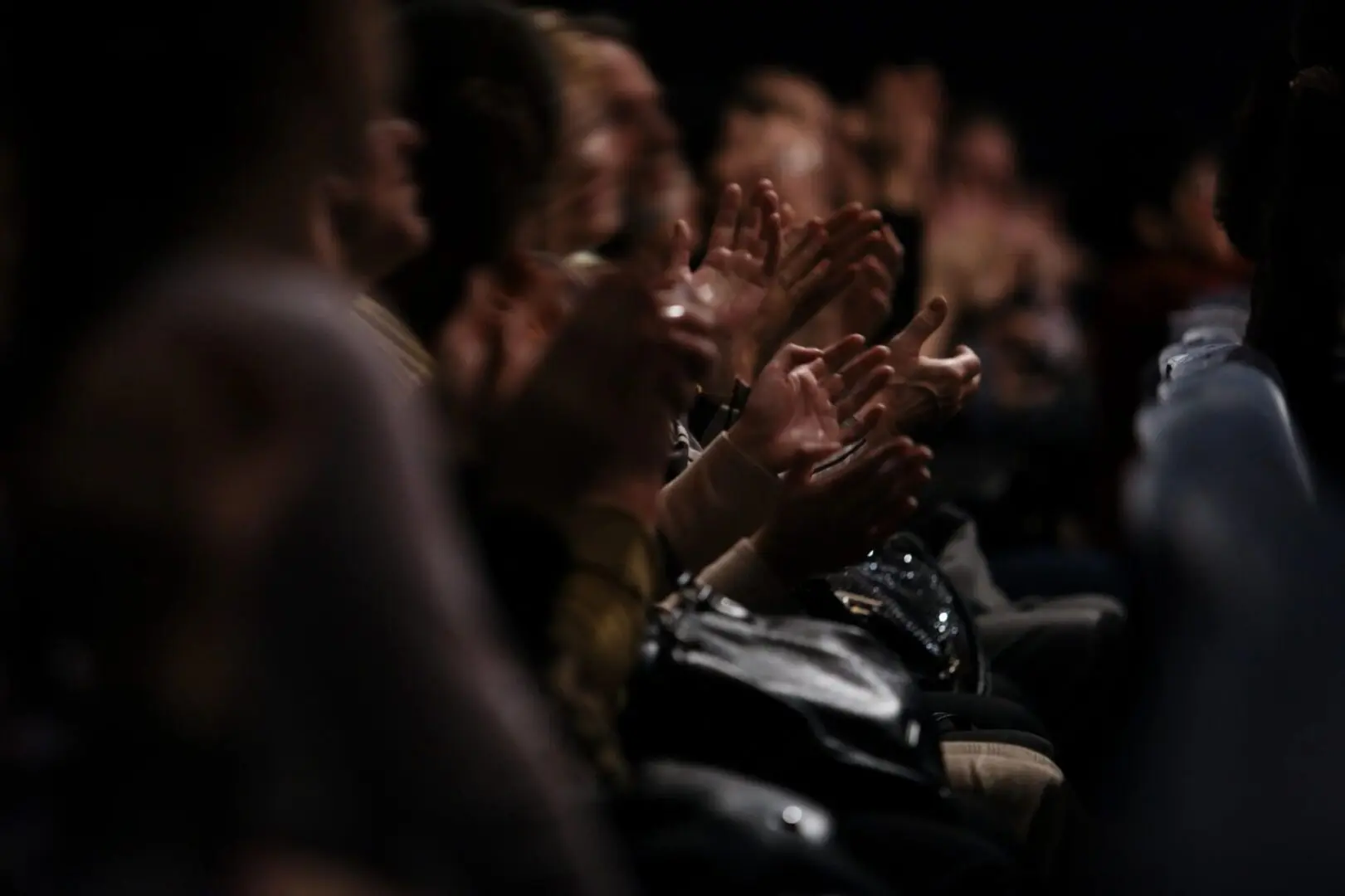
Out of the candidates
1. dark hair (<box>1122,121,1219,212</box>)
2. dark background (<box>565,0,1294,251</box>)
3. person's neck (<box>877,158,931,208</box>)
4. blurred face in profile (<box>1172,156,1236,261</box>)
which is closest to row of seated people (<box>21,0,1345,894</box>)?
person's neck (<box>877,158,931,208</box>)

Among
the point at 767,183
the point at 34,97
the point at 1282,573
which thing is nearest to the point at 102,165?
the point at 34,97

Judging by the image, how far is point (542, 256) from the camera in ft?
5.69

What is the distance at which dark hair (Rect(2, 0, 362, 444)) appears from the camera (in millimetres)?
1089

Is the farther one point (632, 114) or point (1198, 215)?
point (1198, 215)

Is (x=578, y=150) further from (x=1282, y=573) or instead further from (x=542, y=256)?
(x=1282, y=573)

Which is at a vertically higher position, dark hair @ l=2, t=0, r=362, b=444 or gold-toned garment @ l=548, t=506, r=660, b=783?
dark hair @ l=2, t=0, r=362, b=444

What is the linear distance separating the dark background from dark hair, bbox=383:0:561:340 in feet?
13.8

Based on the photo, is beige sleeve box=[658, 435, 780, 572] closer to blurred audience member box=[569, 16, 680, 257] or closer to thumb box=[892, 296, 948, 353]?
thumb box=[892, 296, 948, 353]

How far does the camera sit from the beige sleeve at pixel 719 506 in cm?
194

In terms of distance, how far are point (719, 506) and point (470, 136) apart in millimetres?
442

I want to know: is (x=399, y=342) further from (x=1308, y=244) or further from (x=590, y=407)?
(x=1308, y=244)

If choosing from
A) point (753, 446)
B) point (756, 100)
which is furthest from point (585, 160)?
point (756, 100)

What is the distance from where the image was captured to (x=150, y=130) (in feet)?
3.59

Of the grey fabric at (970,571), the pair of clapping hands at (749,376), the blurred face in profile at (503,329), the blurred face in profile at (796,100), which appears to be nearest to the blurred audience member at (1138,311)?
the blurred face in profile at (796,100)
